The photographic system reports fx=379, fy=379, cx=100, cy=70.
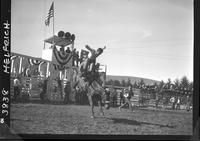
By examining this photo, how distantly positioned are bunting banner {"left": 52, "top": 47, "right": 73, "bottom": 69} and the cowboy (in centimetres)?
20

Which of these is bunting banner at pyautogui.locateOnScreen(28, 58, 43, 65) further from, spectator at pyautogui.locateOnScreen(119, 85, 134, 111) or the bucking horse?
spectator at pyautogui.locateOnScreen(119, 85, 134, 111)

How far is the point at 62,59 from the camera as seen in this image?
5.51 metres

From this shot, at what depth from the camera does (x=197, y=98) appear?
Result: 587 cm

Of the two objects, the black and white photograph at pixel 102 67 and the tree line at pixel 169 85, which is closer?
the black and white photograph at pixel 102 67

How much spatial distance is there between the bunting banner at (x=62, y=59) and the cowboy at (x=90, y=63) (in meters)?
0.20

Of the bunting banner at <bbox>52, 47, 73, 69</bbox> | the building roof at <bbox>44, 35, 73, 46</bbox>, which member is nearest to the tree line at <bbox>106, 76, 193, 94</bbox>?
the bunting banner at <bbox>52, 47, 73, 69</bbox>

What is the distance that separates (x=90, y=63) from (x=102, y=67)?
0.19 meters

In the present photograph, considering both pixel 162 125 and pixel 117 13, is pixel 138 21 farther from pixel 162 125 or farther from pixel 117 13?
pixel 162 125

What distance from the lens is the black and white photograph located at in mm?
5285

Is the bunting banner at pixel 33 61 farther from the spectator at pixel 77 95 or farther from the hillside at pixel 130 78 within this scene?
the hillside at pixel 130 78

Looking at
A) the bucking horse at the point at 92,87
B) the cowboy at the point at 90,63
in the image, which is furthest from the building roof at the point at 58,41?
the bucking horse at the point at 92,87

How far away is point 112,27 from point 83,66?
725 millimetres

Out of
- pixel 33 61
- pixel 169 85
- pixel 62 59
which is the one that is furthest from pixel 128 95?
pixel 33 61

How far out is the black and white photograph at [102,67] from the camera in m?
5.29
